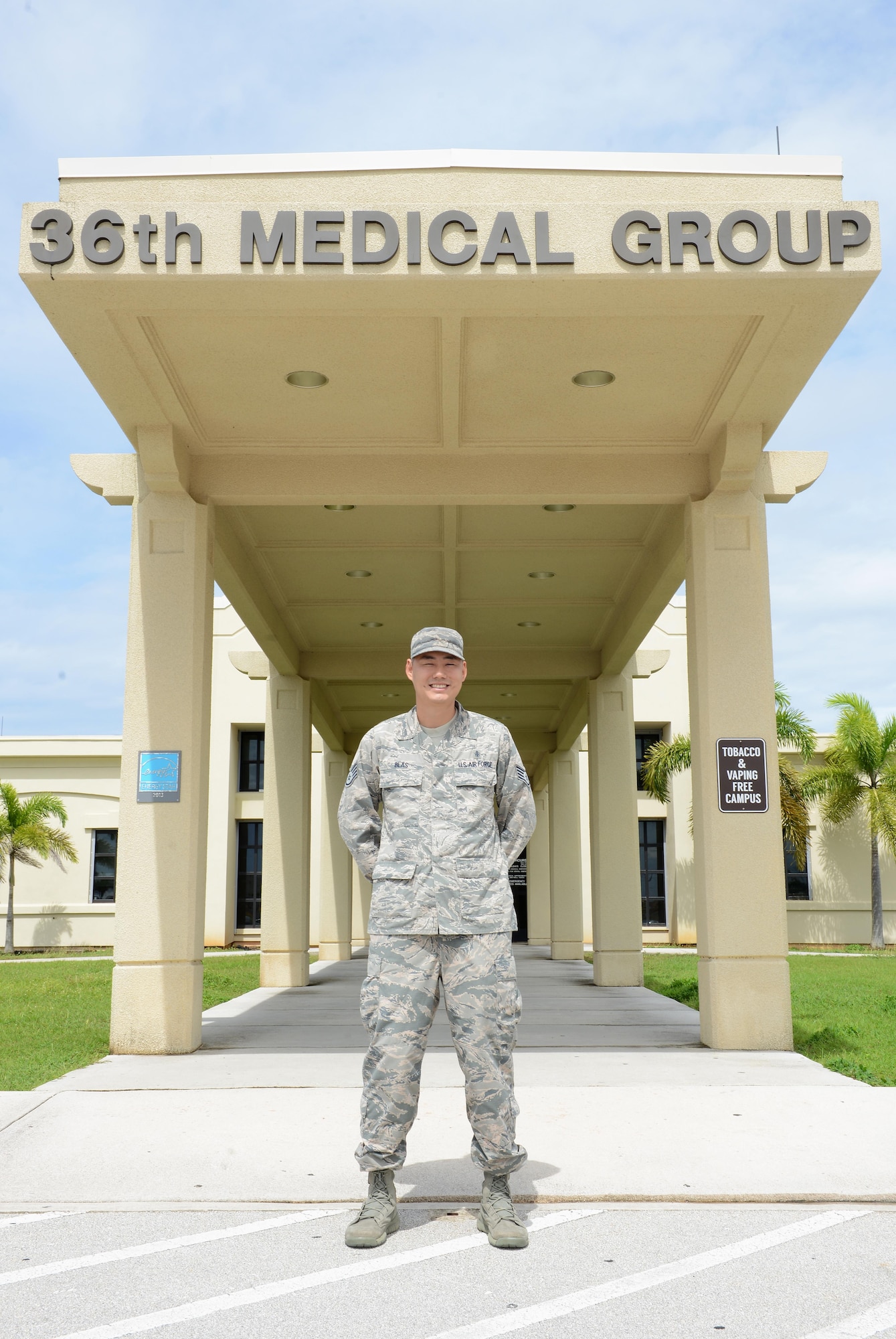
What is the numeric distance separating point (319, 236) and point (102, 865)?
27.1m

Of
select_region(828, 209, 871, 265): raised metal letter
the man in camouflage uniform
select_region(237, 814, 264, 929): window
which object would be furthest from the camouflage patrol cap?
select_region(237, 814, 264, 929): window

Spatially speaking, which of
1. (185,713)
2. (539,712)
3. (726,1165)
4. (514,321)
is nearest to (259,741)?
(539,712)

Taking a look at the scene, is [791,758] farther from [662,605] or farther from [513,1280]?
[513,1280]

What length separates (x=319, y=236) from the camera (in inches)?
257

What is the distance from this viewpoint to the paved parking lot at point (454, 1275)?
3174 millimetres

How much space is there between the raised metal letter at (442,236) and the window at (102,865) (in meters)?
26.5

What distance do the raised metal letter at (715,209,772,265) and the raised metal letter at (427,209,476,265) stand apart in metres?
1.38

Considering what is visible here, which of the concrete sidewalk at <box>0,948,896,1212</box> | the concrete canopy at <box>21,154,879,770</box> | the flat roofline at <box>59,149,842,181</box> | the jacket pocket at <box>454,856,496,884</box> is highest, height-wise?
the flat roofline at <box>59,149,842,181</box>

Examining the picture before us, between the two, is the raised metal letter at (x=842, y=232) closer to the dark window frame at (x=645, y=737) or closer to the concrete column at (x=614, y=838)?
the concrete column at (x=614, y=838)

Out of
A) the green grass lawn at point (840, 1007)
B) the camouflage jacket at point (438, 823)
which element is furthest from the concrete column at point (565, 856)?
the camouflage jacket at point (438, 823)

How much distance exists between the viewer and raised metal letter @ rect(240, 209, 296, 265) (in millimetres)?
6508

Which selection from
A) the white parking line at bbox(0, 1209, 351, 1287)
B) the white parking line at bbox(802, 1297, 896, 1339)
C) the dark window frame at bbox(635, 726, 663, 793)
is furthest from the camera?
the dark window frame at bbox(635, 726, 663, 793)

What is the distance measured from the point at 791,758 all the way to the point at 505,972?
28.0m

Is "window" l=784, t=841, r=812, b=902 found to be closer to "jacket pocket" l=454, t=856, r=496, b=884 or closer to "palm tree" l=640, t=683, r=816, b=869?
"palm tree" l=640, t=683, r=816, b=869
